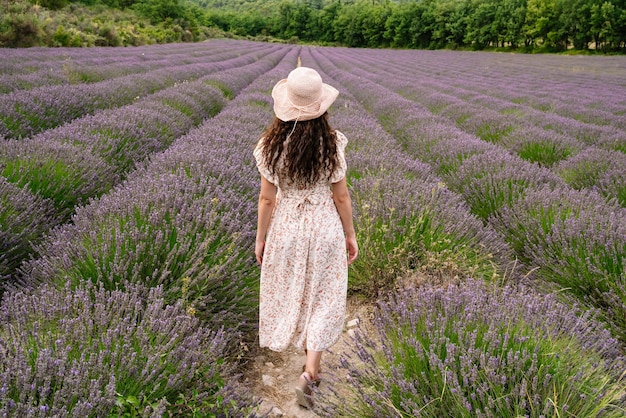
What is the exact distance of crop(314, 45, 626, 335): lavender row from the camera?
2.63 metres

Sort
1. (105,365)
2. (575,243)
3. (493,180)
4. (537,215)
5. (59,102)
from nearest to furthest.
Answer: (105,365)
(575,243)
(537,215)
(493,180)
(59,102)

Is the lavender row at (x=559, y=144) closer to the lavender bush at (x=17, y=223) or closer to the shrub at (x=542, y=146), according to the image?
the shrub at (x=542, y=146)

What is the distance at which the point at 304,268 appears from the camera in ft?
7.27

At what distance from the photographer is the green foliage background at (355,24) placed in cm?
1943

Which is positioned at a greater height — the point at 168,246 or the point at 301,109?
the point at 301,109

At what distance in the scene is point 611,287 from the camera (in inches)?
98.7

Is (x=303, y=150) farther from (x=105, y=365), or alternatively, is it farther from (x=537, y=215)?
(x=537, y=215)

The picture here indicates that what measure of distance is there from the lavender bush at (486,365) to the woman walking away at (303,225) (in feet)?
1.29

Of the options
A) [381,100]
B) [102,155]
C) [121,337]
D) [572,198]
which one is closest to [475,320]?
[121,337]

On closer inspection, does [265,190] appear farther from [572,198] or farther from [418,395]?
[572,198]

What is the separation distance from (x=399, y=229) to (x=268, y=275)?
1079mm

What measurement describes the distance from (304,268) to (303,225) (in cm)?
21

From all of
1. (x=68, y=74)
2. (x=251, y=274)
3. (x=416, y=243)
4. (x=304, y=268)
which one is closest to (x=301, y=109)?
(x=304, y=268)

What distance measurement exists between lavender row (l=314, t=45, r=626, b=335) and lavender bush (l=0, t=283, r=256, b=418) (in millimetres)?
1996
